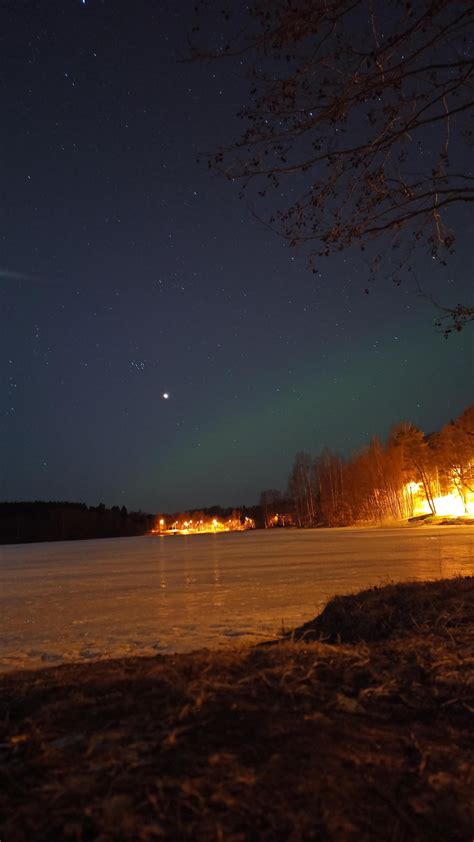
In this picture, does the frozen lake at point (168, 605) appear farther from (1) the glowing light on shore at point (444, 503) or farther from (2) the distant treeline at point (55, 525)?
(2) the distant treeline at point (55, 525)

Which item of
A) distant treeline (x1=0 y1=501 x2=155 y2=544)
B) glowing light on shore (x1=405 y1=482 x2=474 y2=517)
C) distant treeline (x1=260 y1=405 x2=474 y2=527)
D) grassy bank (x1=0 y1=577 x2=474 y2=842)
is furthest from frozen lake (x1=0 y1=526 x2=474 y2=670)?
distant treeline (x1=0 y1=501 x2=155 y2=544)

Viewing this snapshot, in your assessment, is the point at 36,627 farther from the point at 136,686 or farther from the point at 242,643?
the point at 136,686

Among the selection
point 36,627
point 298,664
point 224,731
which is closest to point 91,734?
point 224,731

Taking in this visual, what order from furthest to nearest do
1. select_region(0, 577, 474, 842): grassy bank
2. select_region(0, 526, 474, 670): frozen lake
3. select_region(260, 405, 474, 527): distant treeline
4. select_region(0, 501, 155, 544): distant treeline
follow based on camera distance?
select_region(0, 501, 155, 544): distant treeline
select_region(260, 405, 474, 527): distant treeline
select_region(0, 526, 474, 670): frozen lake
select_region(0, 577, 474, 842): grassy bank

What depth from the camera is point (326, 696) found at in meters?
3.01

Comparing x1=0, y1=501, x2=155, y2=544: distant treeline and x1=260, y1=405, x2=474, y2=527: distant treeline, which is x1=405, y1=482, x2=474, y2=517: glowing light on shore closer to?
x1=260, y1=405, x2=474, y2=527: distant treeline

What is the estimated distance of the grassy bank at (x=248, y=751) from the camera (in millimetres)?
1931

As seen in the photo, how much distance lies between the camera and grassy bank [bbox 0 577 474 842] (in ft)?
6.33

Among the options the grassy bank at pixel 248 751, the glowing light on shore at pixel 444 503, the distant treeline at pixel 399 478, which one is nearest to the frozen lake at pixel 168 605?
the grassy bank at pixel 248 751

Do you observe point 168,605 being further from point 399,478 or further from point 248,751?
point 399,478

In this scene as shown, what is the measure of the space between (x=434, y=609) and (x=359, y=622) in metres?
0.72

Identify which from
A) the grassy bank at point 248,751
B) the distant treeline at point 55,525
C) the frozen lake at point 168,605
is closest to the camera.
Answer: the grassy bank at point 248,751

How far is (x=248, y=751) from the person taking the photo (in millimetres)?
2318

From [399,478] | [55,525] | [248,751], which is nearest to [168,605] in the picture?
[248,751]
